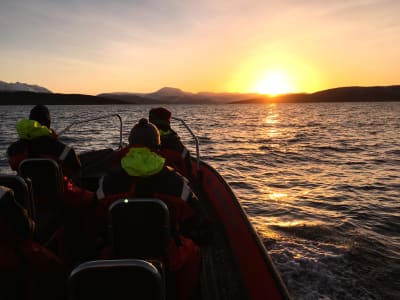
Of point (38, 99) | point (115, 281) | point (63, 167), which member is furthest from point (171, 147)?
point (38, 99)

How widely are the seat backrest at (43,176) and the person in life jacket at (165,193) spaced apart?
123cm

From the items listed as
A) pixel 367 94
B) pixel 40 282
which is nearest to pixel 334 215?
pixel 40 282

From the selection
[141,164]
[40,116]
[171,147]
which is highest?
[40,116]

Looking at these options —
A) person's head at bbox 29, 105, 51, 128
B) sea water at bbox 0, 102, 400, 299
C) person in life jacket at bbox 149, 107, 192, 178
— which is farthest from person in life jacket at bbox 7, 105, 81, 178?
sea water at bbox 0, 102, 400, 299

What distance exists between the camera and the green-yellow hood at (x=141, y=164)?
252cm

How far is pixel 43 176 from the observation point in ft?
12.5

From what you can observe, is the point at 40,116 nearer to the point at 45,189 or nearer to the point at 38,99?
the point at 45,189

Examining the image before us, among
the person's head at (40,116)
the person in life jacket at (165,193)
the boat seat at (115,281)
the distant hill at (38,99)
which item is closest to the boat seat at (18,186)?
the person in life jacket at (165,193)

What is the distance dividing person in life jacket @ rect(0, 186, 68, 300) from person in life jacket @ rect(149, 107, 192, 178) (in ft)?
9.24

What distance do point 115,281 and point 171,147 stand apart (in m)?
3.78

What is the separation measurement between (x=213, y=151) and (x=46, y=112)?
14813 millimetres

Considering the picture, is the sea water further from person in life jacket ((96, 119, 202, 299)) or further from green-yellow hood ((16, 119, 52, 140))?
green-yellow hood ((16, 119, 52, 140))

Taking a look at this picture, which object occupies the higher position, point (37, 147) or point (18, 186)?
point (37, 147)

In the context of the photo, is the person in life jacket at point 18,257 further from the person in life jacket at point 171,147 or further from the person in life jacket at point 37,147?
the person in life jacket at point 171,147
